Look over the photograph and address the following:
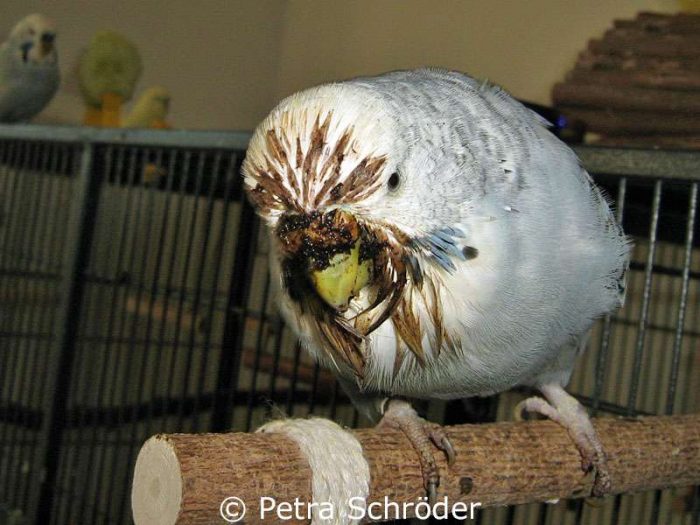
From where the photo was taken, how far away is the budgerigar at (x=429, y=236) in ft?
1.80

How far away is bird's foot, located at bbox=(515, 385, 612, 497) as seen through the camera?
Answer: 74cm

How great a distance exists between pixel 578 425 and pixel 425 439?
0.75 feet

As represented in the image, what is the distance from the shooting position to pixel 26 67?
5.93 feet

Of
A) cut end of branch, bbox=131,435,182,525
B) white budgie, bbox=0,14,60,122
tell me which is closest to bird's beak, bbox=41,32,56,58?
white budgie, bbox=0,14,60,122

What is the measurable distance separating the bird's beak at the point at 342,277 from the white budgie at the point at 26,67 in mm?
A: 1515

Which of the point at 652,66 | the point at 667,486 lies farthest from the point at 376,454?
the point at 652,66

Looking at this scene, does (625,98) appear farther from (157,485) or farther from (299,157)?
(157,485)

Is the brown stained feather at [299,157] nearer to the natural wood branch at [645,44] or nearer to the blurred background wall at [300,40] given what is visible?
the natural wood branch at [645,44]

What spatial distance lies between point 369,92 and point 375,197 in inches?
3.8

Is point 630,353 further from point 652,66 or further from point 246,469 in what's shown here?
point 246,469

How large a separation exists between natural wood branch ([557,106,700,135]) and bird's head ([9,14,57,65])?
1.23 metres

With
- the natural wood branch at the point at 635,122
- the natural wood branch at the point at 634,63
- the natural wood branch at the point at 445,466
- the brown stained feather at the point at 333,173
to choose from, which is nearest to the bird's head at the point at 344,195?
the brown stained feather at the point at 333,173

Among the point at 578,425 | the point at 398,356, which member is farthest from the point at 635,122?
the point at 398,356

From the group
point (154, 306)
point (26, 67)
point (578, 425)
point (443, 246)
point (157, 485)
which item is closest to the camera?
point (157, 485)
